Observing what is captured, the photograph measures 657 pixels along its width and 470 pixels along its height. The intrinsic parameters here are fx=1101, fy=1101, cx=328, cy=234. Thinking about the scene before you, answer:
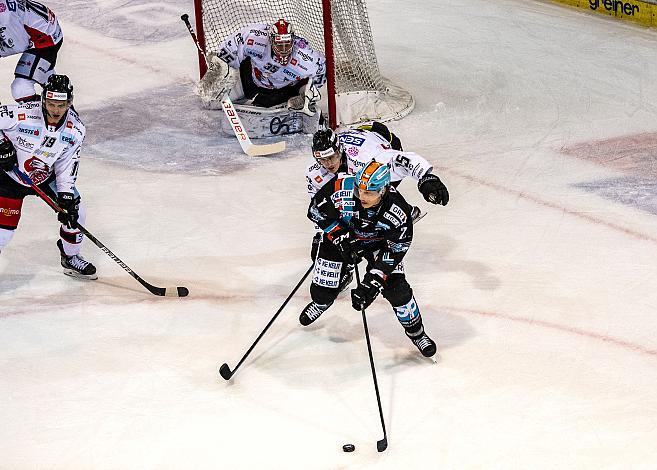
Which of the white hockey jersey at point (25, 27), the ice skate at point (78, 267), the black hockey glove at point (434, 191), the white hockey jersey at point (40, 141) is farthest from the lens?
the white hockey jersey at point (25, 27)

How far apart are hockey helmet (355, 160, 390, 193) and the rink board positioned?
5285 millimetres

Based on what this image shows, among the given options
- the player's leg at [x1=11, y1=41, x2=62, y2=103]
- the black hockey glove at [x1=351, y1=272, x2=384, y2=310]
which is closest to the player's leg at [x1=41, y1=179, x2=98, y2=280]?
the player's leg at [x1=11, y1=41, x2=62, y2=103]

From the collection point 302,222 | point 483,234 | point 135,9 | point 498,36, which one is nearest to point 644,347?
point 483,234

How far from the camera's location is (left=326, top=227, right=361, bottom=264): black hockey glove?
14.0 feet

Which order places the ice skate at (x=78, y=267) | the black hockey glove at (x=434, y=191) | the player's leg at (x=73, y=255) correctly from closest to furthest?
the black hockey glove at (x=434, y=191) → the player's leg at (x=73, y=255) → the ice skate at (x=78, y=267)

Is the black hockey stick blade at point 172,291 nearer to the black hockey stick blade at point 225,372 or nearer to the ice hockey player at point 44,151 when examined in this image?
the ice hockey player at point 44,151

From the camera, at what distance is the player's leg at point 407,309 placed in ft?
14.1

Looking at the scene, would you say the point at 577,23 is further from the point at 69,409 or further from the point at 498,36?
the point at 69,409

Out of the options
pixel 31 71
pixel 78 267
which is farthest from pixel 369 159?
pixel 31 71

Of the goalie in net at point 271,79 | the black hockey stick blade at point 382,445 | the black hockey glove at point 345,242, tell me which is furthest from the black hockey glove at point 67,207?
the goalie in net at point 271,79

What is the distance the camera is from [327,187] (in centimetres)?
430

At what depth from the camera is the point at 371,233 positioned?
4277mm

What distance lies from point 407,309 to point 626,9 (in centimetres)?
531

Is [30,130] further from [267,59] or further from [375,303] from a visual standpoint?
[267,59]
